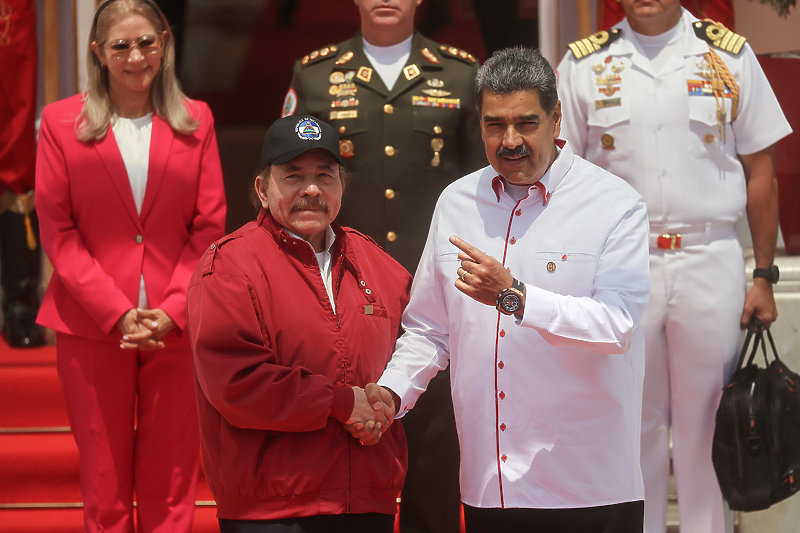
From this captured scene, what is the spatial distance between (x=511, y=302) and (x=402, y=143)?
1147mm

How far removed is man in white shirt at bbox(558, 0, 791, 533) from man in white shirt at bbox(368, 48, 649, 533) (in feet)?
2.75

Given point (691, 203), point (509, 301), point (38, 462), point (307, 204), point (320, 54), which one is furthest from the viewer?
point (38, 462)

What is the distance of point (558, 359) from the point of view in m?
1.91

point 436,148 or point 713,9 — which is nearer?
point 436,148

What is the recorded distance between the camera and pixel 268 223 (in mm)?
2039

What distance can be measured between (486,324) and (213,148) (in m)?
1.33

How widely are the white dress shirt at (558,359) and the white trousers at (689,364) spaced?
82 centimetres

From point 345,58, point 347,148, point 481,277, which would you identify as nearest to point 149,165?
point 347,148

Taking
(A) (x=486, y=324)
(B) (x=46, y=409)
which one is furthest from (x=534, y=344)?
(B) (x=46, y=409)

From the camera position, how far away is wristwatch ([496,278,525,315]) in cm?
179

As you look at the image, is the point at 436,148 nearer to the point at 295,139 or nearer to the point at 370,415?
the point at 295,139

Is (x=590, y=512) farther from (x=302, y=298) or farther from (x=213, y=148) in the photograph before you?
(x=213, y=148)

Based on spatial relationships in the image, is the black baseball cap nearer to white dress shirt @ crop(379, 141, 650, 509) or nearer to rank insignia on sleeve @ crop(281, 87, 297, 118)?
white dress shirt @ crop(379, 141, 650, 509)

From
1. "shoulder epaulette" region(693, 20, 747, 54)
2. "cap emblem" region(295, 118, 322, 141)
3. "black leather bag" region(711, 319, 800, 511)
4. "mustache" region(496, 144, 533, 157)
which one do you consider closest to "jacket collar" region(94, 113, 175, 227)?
"cap emblem" region(295, 118, 322, 141)
